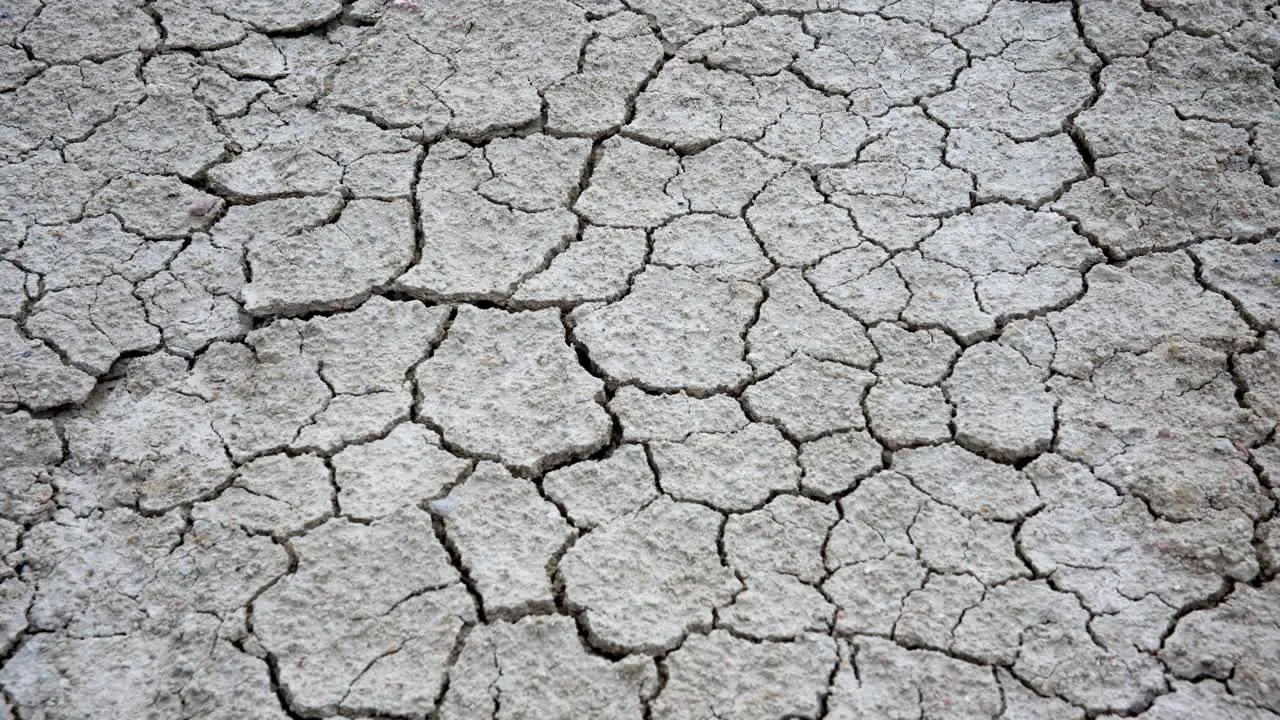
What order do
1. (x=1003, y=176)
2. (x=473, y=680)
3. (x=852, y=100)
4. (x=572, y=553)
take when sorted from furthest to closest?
1. (x=852, y=100)
2. (x=1003, y=176)
3. (x=572, y=553)
4. (x=473, y=680)

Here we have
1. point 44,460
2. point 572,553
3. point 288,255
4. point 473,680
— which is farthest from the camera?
point 288,255

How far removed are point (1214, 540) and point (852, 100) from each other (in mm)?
1687

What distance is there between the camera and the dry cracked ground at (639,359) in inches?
89.5

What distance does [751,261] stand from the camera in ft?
9.93

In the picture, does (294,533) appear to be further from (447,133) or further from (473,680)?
(447,133)

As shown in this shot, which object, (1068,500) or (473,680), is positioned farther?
(1068,500)

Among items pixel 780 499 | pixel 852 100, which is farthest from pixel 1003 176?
pixel 780 499

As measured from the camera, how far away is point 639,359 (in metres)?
2.79

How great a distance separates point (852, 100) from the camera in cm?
347

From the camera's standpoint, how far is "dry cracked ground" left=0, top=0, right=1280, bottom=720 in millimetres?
2273

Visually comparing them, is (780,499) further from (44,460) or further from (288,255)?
(44,460)

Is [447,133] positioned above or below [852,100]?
below

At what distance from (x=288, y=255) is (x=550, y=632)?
4.42 ft

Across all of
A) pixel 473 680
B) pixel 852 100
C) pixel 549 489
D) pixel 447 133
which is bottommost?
pixel 473 680
